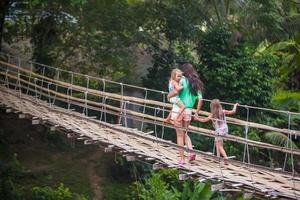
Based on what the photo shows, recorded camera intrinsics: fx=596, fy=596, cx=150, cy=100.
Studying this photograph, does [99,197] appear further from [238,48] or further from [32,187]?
[238,48]

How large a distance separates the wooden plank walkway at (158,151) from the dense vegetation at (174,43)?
168 cm

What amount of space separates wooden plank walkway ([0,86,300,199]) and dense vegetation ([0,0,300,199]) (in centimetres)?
168

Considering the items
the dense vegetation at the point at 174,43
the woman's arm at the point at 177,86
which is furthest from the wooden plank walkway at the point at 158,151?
the dense vegetation at the point at 174,43

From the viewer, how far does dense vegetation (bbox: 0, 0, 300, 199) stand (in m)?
8.55

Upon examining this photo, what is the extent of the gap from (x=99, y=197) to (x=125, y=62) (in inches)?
79.1

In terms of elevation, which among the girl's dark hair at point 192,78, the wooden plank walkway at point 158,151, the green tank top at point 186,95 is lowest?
the wooden plank walkway at point 158,151

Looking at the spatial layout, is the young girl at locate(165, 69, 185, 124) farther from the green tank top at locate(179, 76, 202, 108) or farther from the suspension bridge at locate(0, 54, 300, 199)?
the suspension bridge at locate(0, 54, 300, 199)

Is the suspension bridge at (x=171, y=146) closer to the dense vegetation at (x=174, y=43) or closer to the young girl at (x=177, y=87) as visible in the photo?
the young girl at (x=177, y=87)

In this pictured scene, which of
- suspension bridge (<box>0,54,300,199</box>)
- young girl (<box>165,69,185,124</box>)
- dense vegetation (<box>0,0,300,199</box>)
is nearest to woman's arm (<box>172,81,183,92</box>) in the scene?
young girl (<box>165,69,185,124</box>)

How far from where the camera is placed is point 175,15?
905 centimetres

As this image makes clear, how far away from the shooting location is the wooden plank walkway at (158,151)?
4062mm

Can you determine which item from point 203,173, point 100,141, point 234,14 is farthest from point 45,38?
point 203,173

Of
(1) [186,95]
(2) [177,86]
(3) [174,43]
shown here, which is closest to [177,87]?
(2) [177,86]

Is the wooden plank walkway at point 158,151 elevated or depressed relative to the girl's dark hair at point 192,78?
depressed
